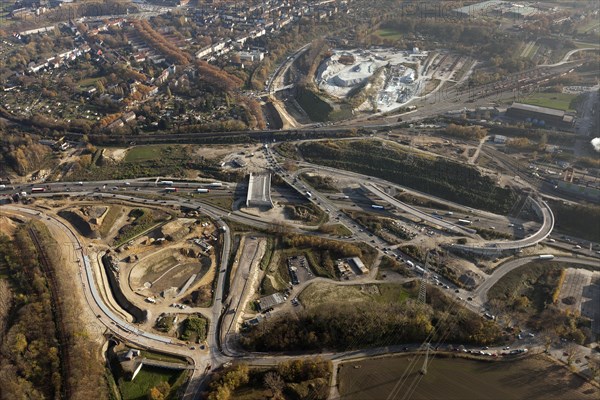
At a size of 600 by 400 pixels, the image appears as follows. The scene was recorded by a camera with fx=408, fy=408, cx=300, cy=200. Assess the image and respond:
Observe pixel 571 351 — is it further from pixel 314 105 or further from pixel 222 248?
pixel 314 105

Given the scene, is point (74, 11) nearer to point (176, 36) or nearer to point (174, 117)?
point (176, 36)

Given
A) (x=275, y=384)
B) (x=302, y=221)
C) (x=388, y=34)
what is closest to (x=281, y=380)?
(x=275, y=384)

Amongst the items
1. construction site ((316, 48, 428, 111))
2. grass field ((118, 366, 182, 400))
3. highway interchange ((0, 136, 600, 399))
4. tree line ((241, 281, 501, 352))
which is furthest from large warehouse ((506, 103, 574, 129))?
grass field ((118, 366, 182, 400))

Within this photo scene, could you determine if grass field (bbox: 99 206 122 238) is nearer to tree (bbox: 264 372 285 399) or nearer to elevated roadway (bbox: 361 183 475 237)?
tree (bbox: 264 372 285 399)

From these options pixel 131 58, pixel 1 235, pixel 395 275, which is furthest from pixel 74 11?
pixel 395 275

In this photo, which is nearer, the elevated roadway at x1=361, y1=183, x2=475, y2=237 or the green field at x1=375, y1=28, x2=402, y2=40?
the elevated roadway at x1=361, y1=183, x2=475, y2=237

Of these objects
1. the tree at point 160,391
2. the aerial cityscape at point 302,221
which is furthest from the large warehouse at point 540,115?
the tree at point 160,391

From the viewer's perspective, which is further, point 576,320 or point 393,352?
point 576,320
